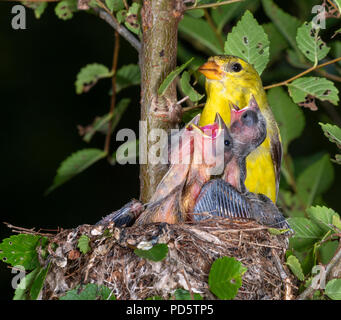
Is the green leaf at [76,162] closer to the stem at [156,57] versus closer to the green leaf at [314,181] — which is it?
the stem at [156,57]

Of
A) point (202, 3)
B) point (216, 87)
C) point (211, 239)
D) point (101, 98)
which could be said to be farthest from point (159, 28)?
point (101, 98)

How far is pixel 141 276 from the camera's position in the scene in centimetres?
232

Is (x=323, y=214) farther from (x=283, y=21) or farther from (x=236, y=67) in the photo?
(x=283, y=21)

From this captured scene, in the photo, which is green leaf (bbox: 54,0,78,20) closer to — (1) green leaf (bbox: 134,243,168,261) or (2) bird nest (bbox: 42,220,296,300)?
(2) bird nest (bbox: 42,220,296,300)

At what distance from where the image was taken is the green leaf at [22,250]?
7.95ft

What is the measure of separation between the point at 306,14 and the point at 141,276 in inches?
88.9

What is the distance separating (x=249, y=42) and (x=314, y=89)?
1.24 feet

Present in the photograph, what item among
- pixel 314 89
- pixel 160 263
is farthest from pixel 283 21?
pixel 160 263

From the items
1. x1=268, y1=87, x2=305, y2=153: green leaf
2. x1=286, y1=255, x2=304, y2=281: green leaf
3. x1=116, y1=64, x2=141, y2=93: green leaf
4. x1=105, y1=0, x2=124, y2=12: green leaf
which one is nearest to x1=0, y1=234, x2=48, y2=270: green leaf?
x1=286, y1=255, x2=304, y2=281: green leaf

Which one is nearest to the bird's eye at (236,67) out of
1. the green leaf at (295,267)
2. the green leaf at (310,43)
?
the green leaf at (310,43)

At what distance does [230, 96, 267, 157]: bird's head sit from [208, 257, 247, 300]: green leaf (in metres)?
0.94

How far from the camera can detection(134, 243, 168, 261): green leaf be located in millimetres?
2246

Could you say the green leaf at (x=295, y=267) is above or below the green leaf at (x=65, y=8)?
below

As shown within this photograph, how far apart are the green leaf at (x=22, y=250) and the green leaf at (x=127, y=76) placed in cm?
118
